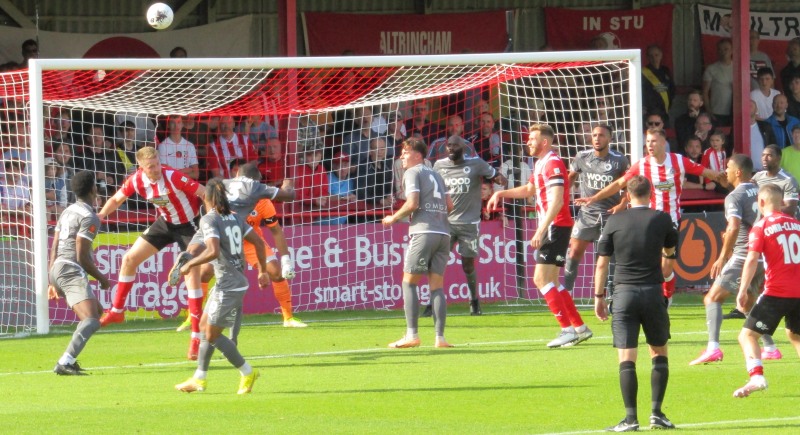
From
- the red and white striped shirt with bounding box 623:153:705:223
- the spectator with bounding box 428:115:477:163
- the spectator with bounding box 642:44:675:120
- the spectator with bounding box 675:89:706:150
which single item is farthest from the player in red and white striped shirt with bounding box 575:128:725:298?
the spectator with bounding box 642:44:675:120

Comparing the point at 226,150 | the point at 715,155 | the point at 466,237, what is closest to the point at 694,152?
the point at 715,155

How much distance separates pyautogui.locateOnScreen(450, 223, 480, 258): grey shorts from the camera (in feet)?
56.4

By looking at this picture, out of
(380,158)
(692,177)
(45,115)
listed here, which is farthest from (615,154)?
(45,115)

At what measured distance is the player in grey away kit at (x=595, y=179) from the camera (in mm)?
15773

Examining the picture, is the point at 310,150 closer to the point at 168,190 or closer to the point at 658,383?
the point at 168,190

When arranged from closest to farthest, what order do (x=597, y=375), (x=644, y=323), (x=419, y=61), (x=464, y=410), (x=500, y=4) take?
(x=644, y=323), (x=464, y=410), (x=597, y=375), (x=419, y=61), (x=500, y=4)

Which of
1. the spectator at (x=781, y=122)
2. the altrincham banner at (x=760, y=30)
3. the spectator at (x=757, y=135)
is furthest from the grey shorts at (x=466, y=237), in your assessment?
the altrincham banner at (x=760, y=30)

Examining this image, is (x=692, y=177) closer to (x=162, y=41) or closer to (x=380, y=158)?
(x=380, y=158)

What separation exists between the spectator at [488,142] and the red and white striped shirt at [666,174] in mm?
4342

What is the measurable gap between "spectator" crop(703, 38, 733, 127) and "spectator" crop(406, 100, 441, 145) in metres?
5.63

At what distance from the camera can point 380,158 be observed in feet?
62.9

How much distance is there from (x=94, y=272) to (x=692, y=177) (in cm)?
1175

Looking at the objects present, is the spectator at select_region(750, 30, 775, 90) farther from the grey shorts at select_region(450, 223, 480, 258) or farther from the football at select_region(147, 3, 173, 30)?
the football at select_region(147, 3, 173, 30)

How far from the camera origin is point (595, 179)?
15.9m
